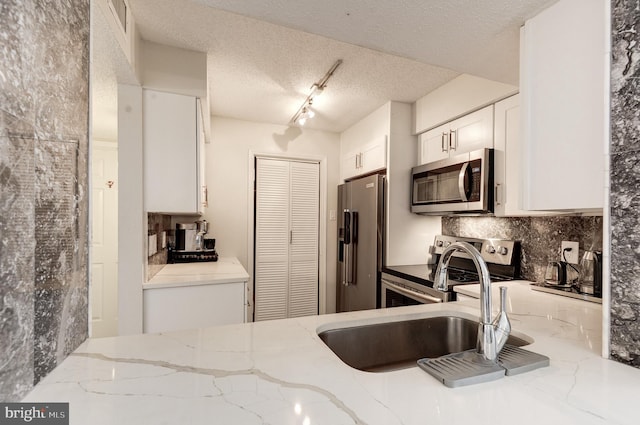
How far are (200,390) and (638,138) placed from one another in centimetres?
120

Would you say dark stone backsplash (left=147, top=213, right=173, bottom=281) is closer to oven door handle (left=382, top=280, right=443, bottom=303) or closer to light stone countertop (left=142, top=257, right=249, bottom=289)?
light stone countertop (left=142, top=257, right=249, bottom=289)

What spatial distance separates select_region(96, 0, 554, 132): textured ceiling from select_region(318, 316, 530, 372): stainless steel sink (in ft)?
3.67

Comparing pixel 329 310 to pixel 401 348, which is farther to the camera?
pixel 329 310

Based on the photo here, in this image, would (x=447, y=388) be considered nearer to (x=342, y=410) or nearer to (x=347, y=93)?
(x=342, y=410)

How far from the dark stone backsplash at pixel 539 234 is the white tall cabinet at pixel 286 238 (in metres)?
1.88

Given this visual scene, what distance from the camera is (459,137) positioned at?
2463mm

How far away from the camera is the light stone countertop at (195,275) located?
1931 millimetres

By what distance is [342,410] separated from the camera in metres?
0.58

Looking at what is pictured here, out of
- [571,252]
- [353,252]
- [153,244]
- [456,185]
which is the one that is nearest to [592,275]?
[571,252]

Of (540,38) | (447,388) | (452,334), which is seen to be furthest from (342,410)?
(540,38)

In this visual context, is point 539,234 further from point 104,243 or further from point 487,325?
point 104,243

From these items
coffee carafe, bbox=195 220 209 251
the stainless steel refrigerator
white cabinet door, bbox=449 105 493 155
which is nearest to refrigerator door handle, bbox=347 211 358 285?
the stainless steel refrigerator

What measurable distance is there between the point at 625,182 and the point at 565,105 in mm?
312

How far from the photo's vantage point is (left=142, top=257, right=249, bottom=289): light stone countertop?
76.0 inches
